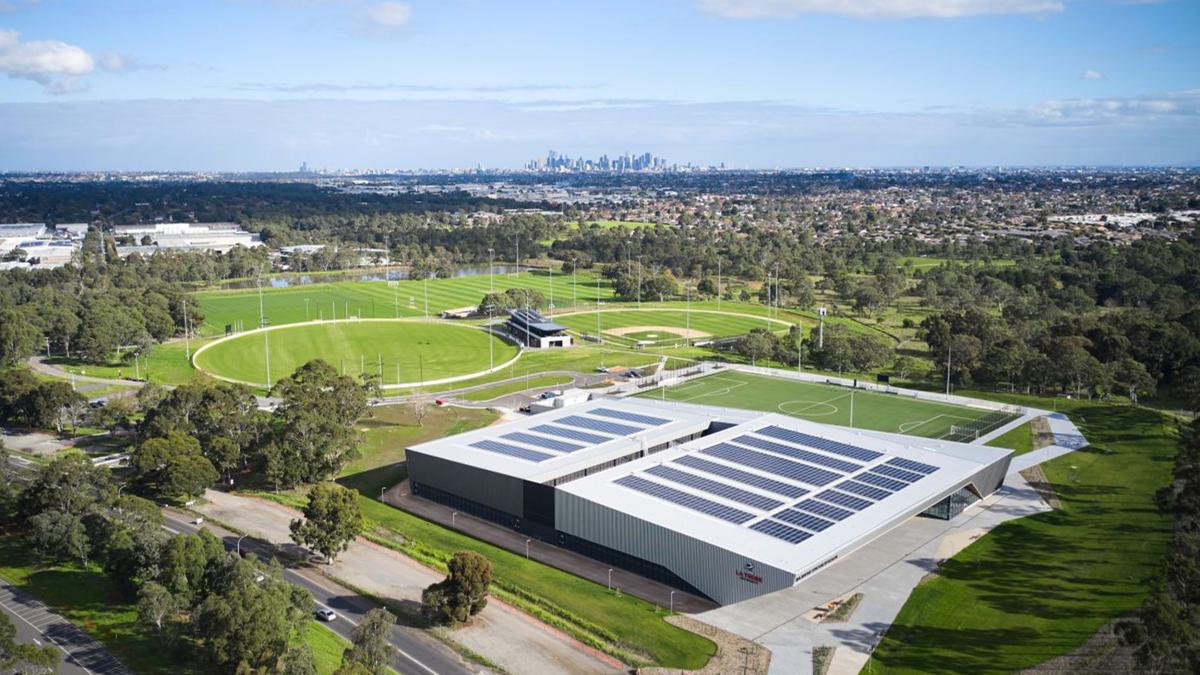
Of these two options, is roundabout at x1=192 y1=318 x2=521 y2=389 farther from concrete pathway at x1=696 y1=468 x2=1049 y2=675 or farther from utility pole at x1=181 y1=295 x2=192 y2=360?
concrete pathway at x1=696 y1=468 x2=1049 y2=675

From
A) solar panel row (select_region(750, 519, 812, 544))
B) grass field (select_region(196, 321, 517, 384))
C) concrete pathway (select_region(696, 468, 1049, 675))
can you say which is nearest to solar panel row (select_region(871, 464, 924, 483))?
concrete pathway (select_region(696, 468, 1049, 675))

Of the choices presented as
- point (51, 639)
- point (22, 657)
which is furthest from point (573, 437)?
point (22, 657)

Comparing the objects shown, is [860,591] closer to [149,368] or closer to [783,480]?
[783,480]

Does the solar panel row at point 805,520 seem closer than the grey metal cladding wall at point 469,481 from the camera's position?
Yes

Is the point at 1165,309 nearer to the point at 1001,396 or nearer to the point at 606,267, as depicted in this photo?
the point at 1001,396

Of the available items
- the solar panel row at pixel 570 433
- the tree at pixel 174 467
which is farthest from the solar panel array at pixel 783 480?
the tree at pixel 174 467

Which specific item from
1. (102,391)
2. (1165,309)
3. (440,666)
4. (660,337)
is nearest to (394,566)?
(440,666)

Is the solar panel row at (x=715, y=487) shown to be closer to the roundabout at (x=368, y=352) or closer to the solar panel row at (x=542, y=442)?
the solar panel row at (x=542, y=442)

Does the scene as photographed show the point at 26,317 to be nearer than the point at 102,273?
Yes
